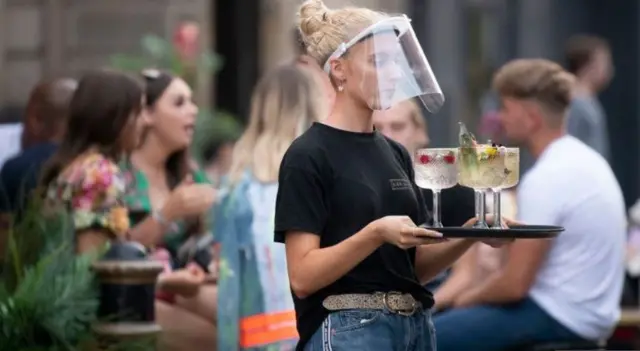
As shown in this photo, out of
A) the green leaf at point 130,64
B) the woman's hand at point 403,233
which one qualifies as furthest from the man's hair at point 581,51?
the woman's hand at point 403,233

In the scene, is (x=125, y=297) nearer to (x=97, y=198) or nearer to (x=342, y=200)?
(x=97, y=198)

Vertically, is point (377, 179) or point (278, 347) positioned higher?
point (377, 179)

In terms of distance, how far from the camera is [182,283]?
7.04m

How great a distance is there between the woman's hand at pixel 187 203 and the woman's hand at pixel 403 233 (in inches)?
116

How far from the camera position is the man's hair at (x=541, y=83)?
6742 millimetres

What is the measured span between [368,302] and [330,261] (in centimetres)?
21

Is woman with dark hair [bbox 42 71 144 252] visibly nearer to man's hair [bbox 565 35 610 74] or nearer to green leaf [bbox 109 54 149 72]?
green leaf [bbox 109 54 149 72]

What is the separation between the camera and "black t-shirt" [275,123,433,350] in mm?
4305

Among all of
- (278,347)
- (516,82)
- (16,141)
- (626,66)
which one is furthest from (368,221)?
(626,66)

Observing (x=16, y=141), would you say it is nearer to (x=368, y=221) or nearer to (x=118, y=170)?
(x=118, y=170)

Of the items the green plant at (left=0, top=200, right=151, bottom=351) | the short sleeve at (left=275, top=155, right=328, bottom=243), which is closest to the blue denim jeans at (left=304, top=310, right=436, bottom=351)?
the short sleeve at (left=275, top=155, right=328, bottom=243)

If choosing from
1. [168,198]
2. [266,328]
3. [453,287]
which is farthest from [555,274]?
[168,198]

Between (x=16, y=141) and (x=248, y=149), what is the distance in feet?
7.03

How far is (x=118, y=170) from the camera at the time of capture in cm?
638
